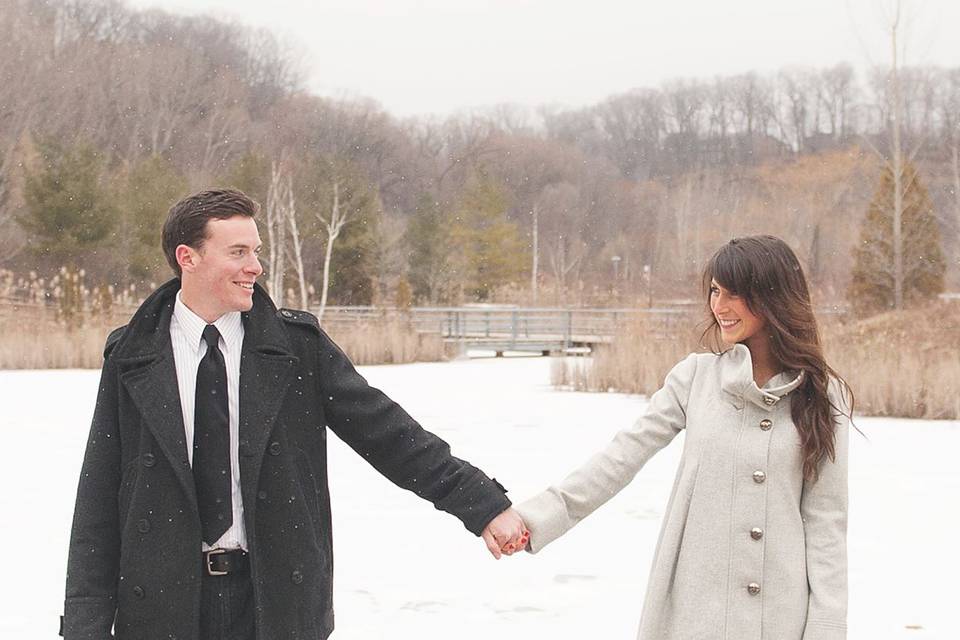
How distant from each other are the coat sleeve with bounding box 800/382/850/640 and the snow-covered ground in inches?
73.2

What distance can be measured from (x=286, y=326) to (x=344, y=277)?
1425 inches

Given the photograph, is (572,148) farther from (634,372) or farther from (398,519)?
(398,519)

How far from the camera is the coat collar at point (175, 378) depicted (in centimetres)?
223

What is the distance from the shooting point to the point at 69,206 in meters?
34.0

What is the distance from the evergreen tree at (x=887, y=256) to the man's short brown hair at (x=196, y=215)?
69.3 feet

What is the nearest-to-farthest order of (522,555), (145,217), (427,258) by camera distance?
(522,555), (145,217), (427,258)

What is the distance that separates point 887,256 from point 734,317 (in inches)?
836

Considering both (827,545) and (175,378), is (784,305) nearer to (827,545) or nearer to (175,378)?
(827,545)

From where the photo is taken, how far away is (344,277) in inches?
1512

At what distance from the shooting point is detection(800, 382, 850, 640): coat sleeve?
92.5 inches

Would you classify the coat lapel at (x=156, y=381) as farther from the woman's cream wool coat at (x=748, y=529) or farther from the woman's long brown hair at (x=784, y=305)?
the woman's long brown hair at (x=784, y=305)

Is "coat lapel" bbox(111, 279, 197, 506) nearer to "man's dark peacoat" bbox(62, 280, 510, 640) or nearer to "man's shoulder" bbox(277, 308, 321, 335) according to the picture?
"man's dark peacoat" bbox(62, 280, 510, 640)

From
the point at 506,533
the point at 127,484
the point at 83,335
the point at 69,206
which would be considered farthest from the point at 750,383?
the point at 69,206

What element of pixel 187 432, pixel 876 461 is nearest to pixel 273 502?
pixel 187 432
